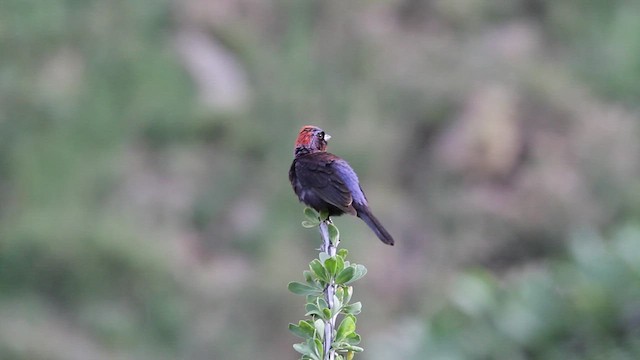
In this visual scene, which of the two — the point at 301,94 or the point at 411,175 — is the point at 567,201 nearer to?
the point at 411,175

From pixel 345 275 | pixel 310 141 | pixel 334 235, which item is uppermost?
pixel 310 141

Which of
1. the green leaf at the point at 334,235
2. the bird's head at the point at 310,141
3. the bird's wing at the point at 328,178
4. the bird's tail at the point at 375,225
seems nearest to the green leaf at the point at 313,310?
the green leaf at the point at 334,235

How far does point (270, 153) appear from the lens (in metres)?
17.5

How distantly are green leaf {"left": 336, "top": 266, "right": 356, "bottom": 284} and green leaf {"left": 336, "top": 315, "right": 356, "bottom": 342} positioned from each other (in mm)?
100

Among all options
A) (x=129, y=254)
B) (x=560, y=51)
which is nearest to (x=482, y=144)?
(x=560, y=51)

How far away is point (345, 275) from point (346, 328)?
0.13m

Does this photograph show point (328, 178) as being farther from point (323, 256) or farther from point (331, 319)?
point (331, 319)

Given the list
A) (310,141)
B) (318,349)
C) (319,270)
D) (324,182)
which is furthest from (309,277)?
(310,141)

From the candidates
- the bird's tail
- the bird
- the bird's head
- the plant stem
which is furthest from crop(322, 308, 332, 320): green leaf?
the bird's head

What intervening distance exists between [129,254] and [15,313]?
1633 millimetres

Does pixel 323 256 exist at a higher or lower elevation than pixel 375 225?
lower

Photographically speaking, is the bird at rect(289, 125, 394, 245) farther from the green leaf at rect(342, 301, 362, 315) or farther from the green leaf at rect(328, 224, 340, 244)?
the green leaf at rect(342, 301, 362, 315)

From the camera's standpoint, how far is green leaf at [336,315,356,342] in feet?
9.73

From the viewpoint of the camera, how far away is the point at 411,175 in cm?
1823
